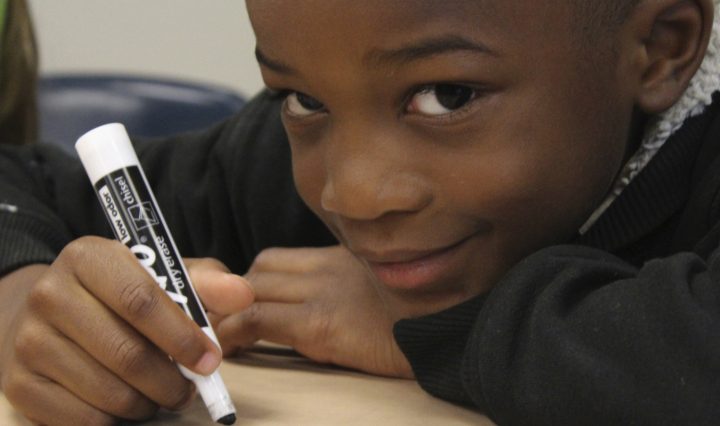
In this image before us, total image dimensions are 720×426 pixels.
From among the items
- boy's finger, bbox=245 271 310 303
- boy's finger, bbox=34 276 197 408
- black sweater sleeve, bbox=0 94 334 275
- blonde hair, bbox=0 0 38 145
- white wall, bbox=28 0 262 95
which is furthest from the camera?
white wall, bbox=28 0 262 95

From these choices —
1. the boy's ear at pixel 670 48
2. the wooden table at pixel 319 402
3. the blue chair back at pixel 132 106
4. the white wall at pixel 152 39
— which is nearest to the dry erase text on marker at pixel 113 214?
the wooden table at pixel 319 402

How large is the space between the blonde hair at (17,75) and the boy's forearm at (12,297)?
0.64m

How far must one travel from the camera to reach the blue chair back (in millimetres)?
1564

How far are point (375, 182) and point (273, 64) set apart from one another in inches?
4.6

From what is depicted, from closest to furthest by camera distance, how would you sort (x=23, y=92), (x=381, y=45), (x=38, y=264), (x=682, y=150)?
1. (x=381, y=45)
2. (x=682, y=150)
3. (x=38, y=264)
4. (x=23, y=92)

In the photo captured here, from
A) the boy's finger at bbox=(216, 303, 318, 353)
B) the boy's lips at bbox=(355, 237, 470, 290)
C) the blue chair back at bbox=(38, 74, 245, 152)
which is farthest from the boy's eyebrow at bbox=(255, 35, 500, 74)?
the blue chair back at bbox=(38, 74, 245, 152)

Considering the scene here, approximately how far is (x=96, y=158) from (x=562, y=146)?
30 centimetres

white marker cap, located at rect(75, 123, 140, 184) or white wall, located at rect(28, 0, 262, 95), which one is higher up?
white marker cap, located at rect(75, 123, 140, 184)

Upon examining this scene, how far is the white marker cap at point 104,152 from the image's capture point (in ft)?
2.28

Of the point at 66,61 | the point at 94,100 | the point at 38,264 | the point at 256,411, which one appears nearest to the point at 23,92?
the point at 94,100

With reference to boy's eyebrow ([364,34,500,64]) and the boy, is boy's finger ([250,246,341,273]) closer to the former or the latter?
the boy

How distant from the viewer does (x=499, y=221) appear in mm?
714

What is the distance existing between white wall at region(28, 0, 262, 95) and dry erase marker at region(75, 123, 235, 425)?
4.63 feet

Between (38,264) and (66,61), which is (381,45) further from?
(66,61)
